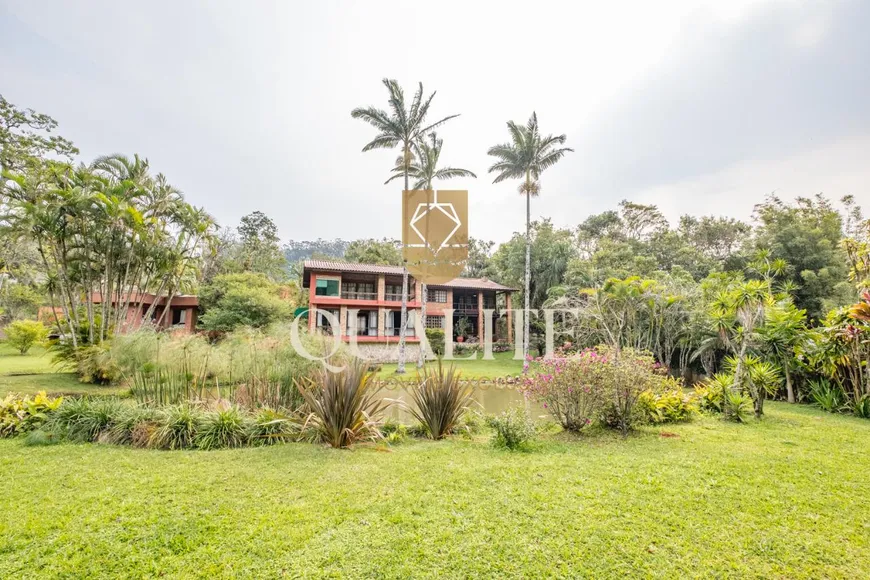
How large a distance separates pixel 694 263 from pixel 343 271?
1963cm

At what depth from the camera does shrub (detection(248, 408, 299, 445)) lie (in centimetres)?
503

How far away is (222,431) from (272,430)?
0.63 metres

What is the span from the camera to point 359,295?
72.2 feet

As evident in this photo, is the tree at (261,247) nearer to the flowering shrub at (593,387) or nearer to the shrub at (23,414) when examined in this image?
the shrub at (23,414)

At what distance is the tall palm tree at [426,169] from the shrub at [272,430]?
37.6 feet

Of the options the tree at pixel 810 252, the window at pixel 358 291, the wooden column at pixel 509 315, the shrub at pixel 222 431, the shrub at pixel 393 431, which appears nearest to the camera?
the shrub at pixel 222 431

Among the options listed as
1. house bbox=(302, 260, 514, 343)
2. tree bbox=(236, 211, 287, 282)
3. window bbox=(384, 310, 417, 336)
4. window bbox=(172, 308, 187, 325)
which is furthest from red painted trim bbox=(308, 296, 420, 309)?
tree bbox=(236, 211, 287, 282)

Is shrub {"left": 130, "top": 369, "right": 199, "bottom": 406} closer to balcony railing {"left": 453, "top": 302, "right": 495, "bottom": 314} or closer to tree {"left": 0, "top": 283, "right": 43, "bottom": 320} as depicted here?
balcony railing {"left": 453, "top": 302, "right": 495, "bottom": 314}

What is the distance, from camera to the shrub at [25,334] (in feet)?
56.0

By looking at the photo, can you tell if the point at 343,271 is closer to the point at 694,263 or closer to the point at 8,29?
the point at 8,29

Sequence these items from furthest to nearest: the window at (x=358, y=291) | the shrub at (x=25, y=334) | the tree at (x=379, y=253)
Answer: the tree at (x=379, y=253) < the window at (x=358, y=291) < the shrub at (x=25, y=334)

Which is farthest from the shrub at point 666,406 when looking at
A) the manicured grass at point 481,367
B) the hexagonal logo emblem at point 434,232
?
the hexagonal logo emblem at point 434,232

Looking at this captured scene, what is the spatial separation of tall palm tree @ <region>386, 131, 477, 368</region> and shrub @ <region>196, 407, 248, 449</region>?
11629 millimetres

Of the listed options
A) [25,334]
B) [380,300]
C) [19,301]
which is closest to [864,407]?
[380,300]
